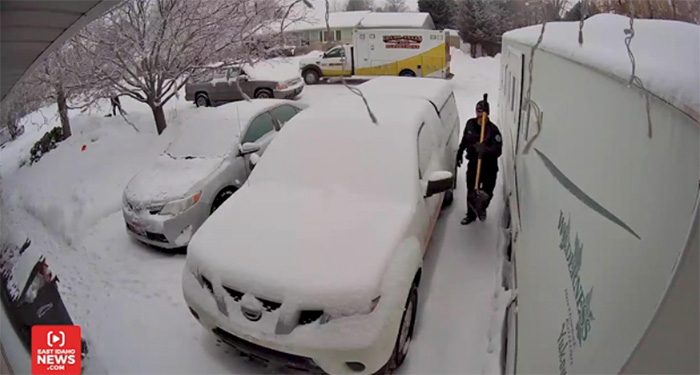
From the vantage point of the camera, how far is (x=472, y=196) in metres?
2.37

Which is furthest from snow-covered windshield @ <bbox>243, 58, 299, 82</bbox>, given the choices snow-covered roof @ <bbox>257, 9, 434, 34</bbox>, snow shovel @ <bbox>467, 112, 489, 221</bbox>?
snow shovel @ <bbox>467, 112, 489, 221</bbox>

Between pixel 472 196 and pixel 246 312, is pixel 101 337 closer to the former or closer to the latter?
pixel 246 312

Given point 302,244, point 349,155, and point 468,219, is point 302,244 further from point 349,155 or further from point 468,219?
point 468,219

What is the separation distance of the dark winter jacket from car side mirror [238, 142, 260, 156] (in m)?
1.17

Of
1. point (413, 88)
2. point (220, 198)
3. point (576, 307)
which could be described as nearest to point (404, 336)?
point (576, 307)

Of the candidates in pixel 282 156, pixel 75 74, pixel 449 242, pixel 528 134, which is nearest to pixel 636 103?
pixel 528 134

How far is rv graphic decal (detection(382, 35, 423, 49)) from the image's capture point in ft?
10.6

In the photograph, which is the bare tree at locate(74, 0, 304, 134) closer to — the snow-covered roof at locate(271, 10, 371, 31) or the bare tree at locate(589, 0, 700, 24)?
the snow-covered roof at locate(271, 10, 371, 31)

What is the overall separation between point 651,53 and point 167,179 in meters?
2.28

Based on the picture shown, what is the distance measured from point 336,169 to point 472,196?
965 mm

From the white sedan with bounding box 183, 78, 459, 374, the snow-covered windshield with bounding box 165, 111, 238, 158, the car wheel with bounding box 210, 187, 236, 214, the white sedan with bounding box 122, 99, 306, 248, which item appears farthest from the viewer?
the snow-covered windshield with bounding box 165, 111, 238, 158

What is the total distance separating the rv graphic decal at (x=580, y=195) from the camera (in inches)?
19.2

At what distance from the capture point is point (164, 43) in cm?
272

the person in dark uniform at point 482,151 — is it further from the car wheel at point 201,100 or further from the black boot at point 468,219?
the car wheel at point 201,100
